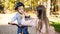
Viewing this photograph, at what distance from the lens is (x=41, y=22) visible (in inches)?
88.7

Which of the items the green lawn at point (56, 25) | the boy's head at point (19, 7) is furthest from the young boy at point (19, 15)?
the green lawn at point (56, 25)

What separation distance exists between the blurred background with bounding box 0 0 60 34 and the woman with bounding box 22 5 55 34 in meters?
0.05

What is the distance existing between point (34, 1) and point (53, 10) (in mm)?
228

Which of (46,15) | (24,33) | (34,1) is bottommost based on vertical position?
(24,33)

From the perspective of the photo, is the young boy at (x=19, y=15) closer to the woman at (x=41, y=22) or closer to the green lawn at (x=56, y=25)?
the woman at (x=41, y=22)

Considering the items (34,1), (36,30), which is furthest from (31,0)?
(36,30)

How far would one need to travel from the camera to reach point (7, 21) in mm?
2316

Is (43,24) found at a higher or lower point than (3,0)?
lower

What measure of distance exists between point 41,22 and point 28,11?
188 mm

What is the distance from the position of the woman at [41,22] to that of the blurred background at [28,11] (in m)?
0.05

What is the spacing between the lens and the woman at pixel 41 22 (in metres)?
2.24

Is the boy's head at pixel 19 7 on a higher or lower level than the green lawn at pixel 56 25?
higher

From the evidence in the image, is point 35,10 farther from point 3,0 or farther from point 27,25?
point 3,0

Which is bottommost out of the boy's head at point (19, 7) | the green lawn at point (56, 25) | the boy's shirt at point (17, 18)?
the green lawn at point (56, 25)
